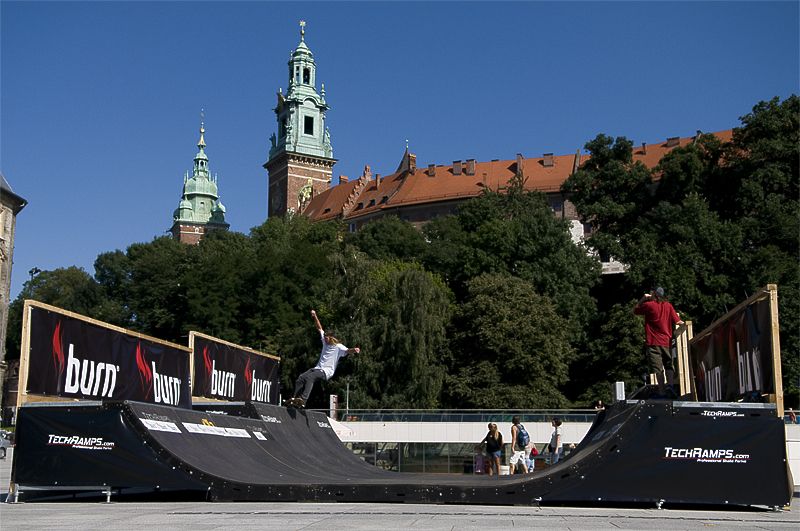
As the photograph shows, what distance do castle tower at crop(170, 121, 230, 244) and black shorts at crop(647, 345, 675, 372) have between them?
119m

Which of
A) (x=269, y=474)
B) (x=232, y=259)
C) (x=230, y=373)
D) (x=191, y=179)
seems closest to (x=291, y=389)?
(x=232, y=259)

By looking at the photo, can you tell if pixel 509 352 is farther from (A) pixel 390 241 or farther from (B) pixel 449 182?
(B) pixel 449 182

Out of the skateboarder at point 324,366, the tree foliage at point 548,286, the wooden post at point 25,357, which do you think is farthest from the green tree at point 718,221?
the wooden post at point 25,357

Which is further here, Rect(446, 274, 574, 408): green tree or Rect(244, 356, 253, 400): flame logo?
Rect(446, 274, 574, 408): green tree

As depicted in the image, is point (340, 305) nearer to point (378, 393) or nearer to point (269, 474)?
point (378, 393)

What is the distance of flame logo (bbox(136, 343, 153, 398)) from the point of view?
47.6 ft

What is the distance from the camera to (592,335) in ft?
170

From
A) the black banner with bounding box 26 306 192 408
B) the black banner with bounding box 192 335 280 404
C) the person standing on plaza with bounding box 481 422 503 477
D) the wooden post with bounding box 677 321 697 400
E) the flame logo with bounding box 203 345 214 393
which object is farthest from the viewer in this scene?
the flame logo with bounding box 203 345 214 393

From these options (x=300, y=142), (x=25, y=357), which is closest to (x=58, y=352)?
(x=25, y=357)

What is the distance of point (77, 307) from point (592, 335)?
4886 centimetres

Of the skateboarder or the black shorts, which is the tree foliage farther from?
the black shorts

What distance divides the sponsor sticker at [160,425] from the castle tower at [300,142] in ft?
327

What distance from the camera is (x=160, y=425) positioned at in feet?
37.9

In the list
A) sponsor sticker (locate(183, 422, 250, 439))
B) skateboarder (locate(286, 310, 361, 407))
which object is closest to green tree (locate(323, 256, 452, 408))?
skateboarder (locate(286, 310, 361, 407))
